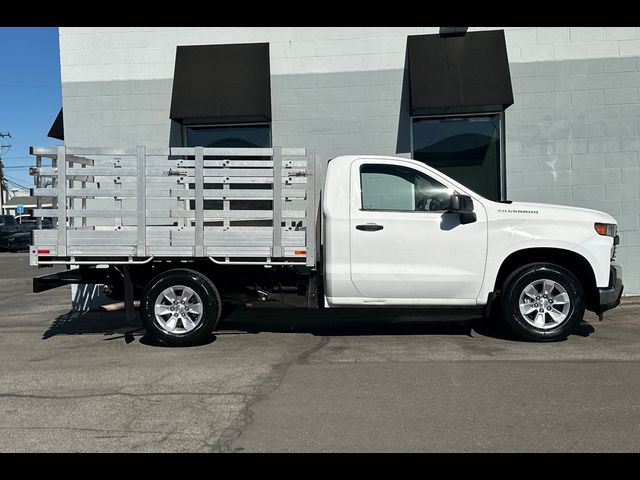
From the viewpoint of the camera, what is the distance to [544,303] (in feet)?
21.9

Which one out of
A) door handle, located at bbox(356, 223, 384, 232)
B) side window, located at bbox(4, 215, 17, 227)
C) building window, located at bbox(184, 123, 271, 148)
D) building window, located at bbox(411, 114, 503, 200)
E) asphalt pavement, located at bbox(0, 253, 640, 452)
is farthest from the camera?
side window, located at bbox(4, 215, 17, 227)

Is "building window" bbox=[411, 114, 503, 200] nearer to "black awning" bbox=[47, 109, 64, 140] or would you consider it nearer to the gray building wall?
the gray building wall

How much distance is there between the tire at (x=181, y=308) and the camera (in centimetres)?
674

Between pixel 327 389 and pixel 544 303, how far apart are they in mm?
3006

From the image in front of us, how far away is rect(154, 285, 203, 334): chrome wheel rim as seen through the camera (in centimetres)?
678

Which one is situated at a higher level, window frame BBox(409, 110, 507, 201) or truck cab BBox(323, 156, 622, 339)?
window frame BBox(409, 110, 507, 201)

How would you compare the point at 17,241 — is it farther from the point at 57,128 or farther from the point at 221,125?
the point at 221,125

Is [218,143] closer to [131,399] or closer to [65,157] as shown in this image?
[65,157]

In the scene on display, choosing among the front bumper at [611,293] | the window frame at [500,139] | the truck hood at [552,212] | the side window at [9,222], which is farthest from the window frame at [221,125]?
the side window at [9,222]

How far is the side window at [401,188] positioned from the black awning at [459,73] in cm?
299

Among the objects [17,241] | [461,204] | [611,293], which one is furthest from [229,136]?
[17,241]

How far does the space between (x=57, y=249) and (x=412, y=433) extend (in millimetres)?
4724

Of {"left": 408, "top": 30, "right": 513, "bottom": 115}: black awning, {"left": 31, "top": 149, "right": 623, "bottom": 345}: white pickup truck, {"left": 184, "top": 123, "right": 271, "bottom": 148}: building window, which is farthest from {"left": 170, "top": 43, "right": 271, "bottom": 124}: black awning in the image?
{"left": 31, "top": 149, "right": 623, "bottom": 345}: white pickup truck
